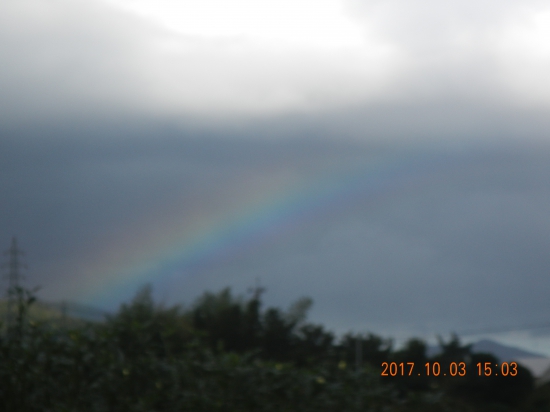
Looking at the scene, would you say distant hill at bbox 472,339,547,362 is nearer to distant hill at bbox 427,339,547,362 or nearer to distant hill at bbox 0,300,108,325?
distant hill at bbox 427,339,547,362

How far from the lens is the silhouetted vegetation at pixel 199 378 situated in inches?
206

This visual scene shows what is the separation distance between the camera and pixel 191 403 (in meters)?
5.42

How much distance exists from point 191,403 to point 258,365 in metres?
0.63

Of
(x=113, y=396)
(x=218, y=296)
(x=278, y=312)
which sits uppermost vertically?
(x=218, y=296)

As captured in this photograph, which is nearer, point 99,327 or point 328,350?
point 99,327

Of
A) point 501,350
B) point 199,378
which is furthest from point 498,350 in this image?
point 199,378

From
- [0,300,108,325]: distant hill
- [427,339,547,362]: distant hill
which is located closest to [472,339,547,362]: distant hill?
[427,339,547,362]: distant hill

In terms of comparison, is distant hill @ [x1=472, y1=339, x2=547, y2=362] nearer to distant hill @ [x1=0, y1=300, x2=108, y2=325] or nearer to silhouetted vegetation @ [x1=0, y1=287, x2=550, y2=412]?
silhouetted vegetation @ [x1=0, y1=287, x2=550, y2=412]

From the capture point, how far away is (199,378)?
566 centimetres

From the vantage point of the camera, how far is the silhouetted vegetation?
523 cm

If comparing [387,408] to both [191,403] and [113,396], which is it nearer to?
[191,403]

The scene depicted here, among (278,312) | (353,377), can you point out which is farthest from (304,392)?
(278,312)
